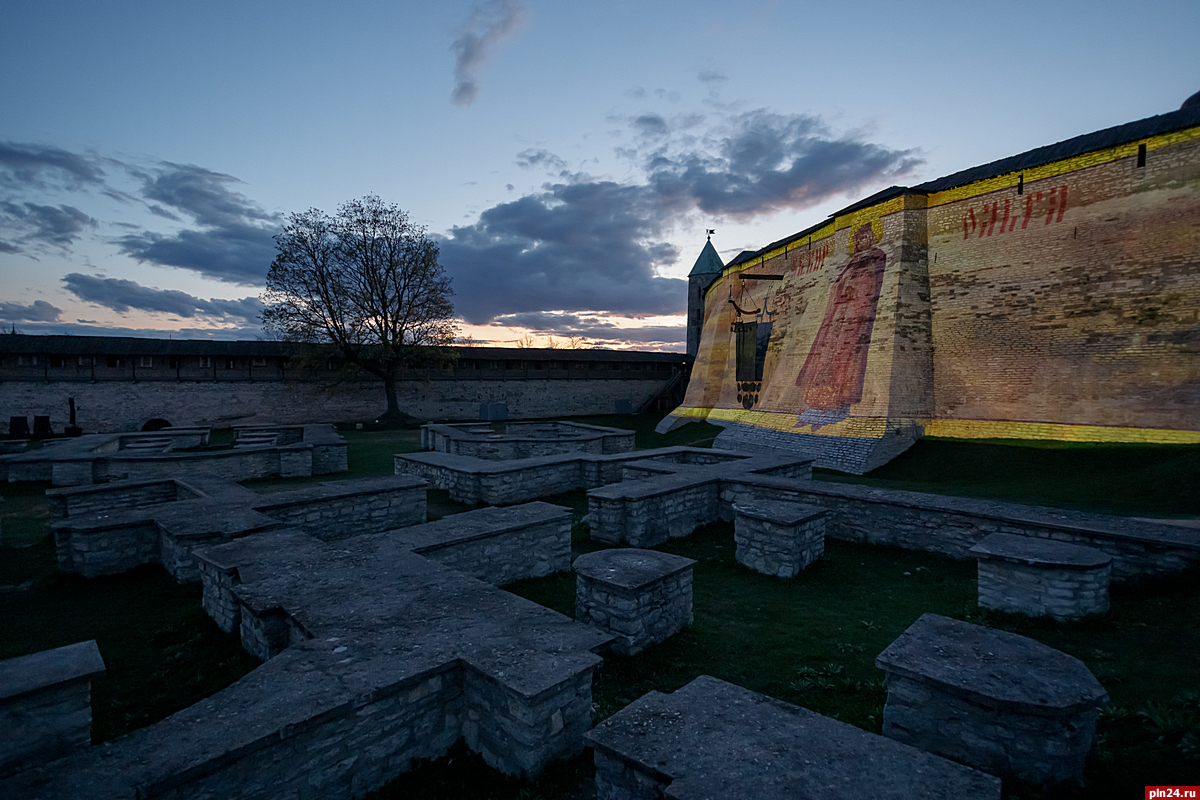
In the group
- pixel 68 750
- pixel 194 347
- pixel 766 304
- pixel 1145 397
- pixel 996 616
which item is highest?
pixel 766 304

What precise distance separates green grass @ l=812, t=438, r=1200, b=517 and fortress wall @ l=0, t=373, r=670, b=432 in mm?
20662

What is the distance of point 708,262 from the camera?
40.8 meters

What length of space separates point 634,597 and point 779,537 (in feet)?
9.49

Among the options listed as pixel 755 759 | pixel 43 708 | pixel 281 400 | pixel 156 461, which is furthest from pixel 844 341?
pixel 281 400

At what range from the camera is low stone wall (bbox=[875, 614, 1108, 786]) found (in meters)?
2.93

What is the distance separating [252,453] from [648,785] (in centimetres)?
1343

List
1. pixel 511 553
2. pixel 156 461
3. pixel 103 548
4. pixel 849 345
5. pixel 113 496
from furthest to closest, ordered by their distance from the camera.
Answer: pixel 849 345 → pixel 156 461 → pixel 113 496 → pixel 511 553 → pixel 103 548

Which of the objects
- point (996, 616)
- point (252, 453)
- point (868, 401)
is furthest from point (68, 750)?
point (868, 401)

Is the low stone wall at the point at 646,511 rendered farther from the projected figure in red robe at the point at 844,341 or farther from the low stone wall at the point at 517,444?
the projected figure in red robe at the point at 844,341

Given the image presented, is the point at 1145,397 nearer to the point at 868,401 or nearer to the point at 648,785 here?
the point at 868,401

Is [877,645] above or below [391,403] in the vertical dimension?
below


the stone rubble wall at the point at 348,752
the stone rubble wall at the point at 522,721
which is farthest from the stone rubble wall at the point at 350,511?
the stone rubble wall at the point at 522,721

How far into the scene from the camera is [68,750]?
9.98 ft

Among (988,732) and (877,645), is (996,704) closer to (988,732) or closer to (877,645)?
(988,732)
